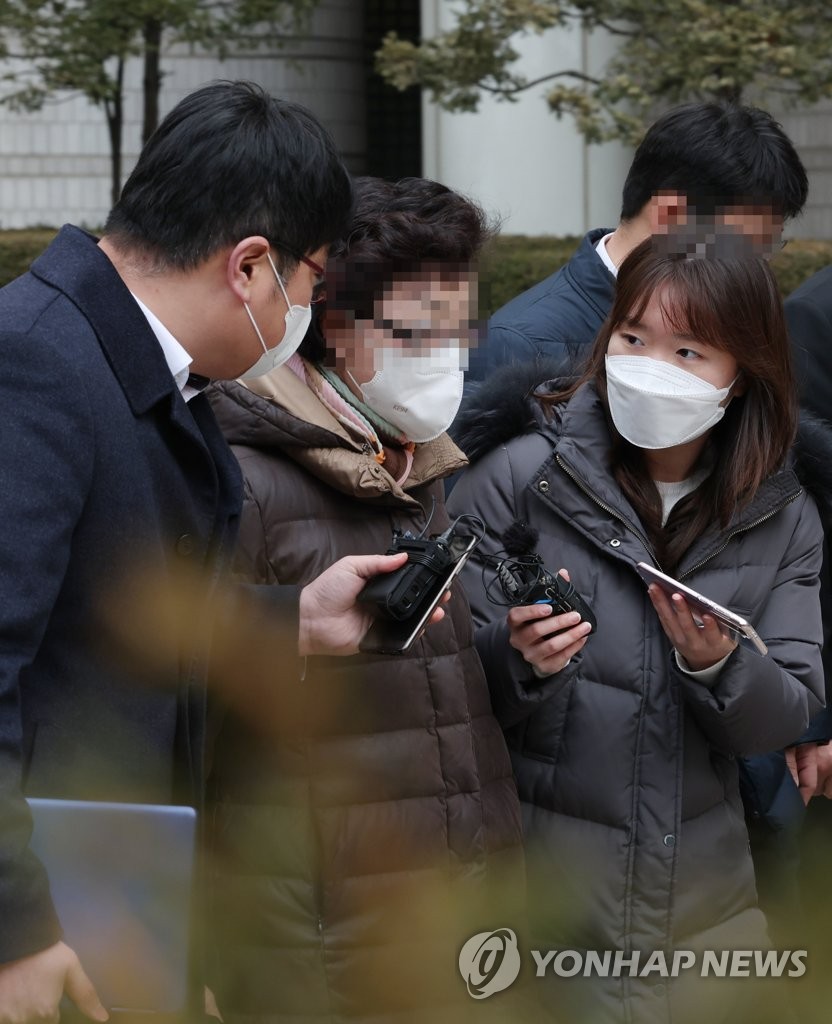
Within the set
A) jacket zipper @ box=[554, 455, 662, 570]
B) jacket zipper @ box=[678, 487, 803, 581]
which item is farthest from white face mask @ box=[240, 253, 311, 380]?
jacket zipper @ box=[678, 487, 803, 581]

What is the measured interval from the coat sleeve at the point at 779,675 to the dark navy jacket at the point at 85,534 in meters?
0.95

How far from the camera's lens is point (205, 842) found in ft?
7.96

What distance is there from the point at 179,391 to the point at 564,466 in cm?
93

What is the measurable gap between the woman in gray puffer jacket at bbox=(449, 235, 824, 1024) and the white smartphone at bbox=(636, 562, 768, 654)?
0.04m

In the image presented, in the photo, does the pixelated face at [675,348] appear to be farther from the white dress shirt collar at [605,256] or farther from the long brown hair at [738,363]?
the white dress shirt collar at [605,256]

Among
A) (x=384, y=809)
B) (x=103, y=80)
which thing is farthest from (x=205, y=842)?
(x=103, y=80)

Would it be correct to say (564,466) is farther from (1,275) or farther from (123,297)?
(1,275)

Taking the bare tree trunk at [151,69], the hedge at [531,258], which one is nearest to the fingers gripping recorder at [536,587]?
the hedge at [531,258]

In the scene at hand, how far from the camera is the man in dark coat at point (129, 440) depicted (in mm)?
1790

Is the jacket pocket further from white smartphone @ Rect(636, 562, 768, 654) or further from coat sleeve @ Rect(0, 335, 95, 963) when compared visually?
coat sleeve @ Rect(0, 335, 95, 963)

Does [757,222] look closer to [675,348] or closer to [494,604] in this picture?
[675,348]

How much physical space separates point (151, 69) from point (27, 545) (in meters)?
9.89

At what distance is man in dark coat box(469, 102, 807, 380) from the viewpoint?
3566 millimetres

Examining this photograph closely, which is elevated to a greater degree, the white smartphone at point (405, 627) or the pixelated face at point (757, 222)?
the pixelated face at point (757, 222)
